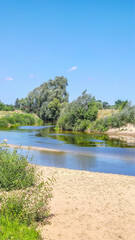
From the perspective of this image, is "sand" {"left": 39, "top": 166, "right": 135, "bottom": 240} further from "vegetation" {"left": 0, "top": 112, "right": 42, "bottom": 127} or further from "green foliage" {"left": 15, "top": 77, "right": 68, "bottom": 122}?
"green foliage" {"left": 15, "top": 77, "right": 68, "bottom": 122}

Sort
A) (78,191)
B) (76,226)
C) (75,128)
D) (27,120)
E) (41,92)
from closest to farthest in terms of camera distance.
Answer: (76,226)
(78,191)
(75,128)
(27,120)
(41,92)

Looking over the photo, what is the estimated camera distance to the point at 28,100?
88.8 metres

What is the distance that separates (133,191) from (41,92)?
7249 cm

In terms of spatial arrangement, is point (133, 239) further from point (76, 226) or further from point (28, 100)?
point (28, 100)

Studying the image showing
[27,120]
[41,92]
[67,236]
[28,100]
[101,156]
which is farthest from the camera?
[28,100]

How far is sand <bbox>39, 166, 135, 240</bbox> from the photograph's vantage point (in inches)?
203

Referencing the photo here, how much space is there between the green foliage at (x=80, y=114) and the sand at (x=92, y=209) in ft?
103

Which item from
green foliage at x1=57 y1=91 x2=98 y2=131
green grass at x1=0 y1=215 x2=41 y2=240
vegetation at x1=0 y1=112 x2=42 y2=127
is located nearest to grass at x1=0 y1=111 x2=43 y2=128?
vegetation at x1=0 y1=112 x2=42 y2=127

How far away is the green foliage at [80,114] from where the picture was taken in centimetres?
4112

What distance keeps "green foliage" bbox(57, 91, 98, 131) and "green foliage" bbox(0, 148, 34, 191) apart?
32.5 meters

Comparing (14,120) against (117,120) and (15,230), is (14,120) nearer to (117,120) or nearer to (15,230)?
(117,120)

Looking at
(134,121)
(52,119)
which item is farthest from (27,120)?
(134,121)

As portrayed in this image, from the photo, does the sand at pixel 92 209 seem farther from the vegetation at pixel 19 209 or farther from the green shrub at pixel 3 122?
the green shrub at pixel 3 122

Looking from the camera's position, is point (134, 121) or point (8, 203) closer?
point (8, 203)
